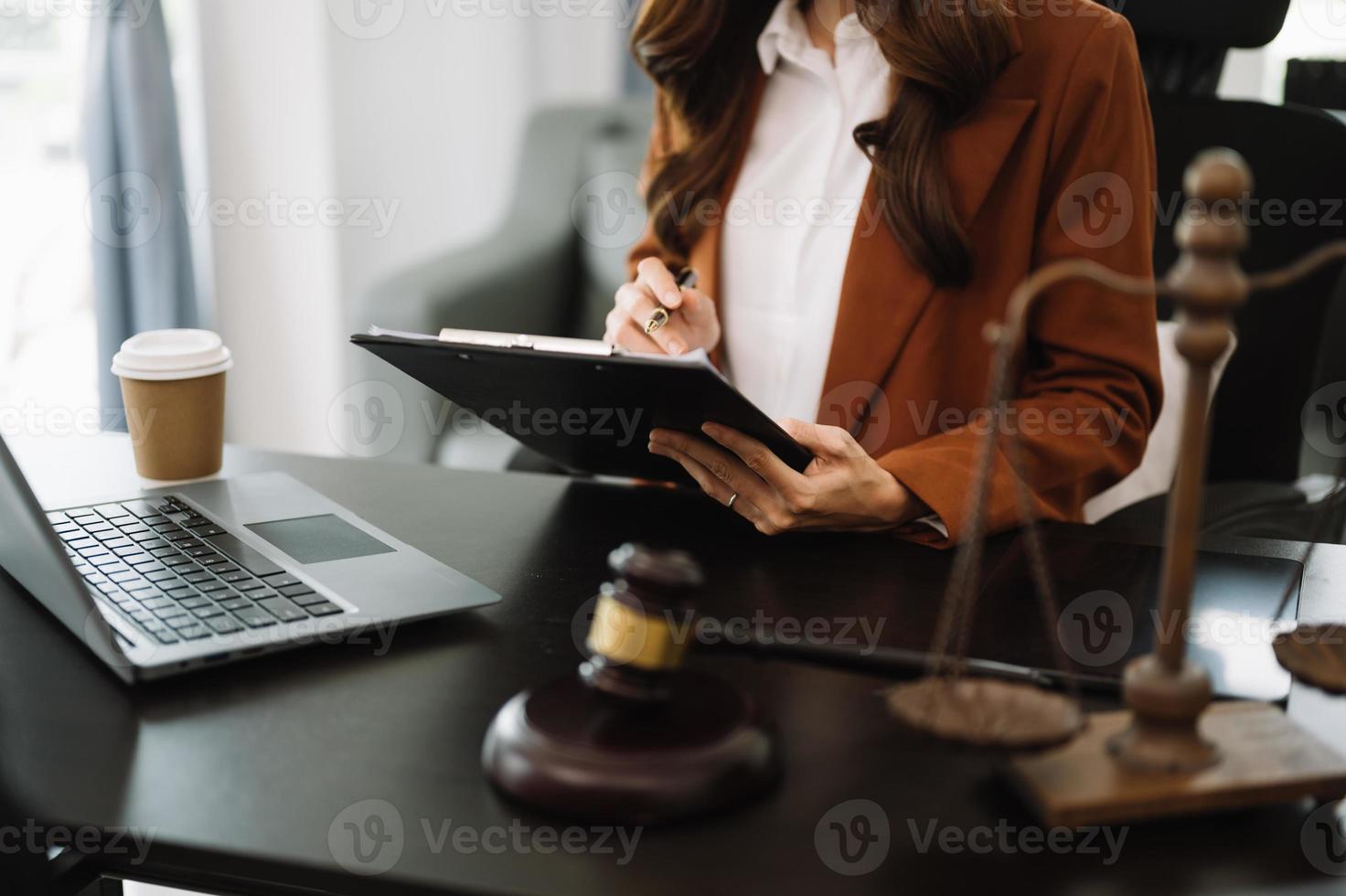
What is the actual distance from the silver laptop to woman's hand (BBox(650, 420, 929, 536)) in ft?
0.80

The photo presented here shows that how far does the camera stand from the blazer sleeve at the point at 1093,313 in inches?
44.9

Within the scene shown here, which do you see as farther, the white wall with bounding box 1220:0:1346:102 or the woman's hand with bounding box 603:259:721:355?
the white wall with bounding box 1220:0:1346:102

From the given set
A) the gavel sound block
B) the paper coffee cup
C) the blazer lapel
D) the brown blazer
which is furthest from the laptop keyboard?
the blazer lapel

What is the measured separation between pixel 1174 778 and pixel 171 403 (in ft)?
2.81

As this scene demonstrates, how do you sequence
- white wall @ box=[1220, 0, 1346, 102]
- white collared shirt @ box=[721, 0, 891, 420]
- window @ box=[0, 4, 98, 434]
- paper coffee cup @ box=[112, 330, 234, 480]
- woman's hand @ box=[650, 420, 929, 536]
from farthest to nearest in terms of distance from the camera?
white wall @ box=[1220, 0, 1346, 102] < window @ box=[0, 4, 98, 434] < white collared shirt @ box=[721, 0, 891, 420] < paper coffee cup @ box=[112, 330, 234, 480] < woman's hand @ box=[650, 420, 929, 536]

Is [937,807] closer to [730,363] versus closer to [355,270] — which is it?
[730,363]

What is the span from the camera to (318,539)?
0.92m

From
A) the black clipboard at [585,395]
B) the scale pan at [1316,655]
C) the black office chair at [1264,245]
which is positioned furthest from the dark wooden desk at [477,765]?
the black office chair at [1264,245]

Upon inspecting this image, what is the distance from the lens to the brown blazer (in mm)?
1146

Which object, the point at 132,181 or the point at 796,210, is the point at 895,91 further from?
the point at 132,181

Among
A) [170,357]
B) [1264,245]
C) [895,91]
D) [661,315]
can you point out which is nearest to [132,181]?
[170,357]

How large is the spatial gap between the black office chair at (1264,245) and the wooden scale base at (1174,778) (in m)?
0.96

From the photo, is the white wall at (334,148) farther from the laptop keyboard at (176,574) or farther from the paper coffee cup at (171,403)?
the laptop keyboard at (176,574)

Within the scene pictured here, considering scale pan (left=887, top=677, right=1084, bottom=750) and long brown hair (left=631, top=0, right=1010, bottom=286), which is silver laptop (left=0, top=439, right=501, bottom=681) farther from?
long brown hair (left=631, top=0, right=1010, bottom=286)
